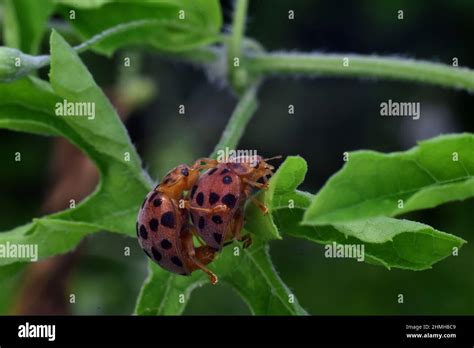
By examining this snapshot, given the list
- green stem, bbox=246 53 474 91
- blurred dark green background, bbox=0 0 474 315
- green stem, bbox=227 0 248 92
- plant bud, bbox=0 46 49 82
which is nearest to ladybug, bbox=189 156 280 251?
plant bud, bbox=0 46 49 82

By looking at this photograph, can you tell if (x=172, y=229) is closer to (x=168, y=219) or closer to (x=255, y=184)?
(x=168, y=219)

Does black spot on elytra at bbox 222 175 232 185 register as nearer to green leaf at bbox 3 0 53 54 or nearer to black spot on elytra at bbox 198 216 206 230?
black spot on elytra at bbox 198 216 206 230

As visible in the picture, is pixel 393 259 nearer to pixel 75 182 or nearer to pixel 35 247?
pixel 35 247

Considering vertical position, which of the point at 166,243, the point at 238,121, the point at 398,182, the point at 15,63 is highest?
the point at 15,63

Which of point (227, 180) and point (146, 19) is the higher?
point (146, 19)

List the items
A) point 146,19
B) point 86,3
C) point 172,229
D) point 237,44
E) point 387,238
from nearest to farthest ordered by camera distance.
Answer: point 387,238 → point 172,229 → point 86,3 → point 146,19 → point 237,44

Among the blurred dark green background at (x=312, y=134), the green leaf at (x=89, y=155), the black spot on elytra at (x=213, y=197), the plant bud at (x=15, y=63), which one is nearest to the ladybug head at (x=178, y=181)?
the black spot on elytra at (x=213, y=197)

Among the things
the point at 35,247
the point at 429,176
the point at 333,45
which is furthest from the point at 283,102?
the point at 429,176

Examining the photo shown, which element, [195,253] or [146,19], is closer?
[195,253]

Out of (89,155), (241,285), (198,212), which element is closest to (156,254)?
(198,212)
